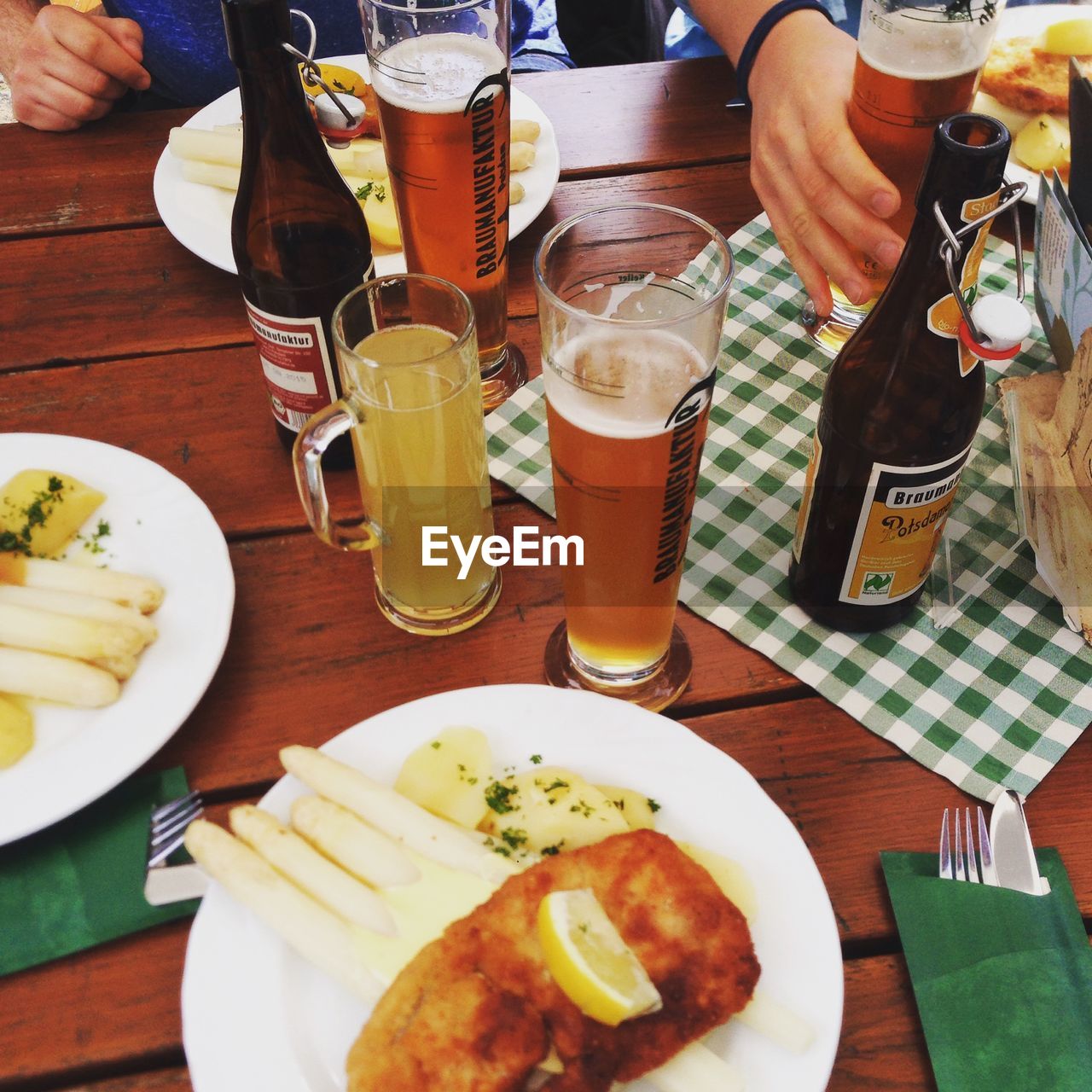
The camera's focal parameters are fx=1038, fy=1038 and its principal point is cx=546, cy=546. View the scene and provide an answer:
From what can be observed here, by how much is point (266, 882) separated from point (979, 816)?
1.98 ft

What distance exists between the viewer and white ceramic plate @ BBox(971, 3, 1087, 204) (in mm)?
1500

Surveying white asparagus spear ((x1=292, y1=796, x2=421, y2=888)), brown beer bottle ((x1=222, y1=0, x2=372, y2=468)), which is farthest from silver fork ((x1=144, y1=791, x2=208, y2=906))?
brown beer bottle ((x1=222, y1=0, x2=372, y2=468))

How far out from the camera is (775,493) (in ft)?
3.93

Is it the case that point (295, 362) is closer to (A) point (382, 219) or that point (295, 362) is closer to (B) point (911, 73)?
(A) point (382, 219)

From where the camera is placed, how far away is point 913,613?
107cm

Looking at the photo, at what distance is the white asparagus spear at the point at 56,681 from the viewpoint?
0.91 m

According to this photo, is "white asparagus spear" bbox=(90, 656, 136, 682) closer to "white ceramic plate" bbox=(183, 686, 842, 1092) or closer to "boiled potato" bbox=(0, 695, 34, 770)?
"boiled potato" bbox=(0, 695, 34, 770)

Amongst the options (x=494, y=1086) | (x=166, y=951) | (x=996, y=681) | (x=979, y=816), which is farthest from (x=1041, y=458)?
(x=166, y=951)

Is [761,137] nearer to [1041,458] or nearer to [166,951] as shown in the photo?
[1041,458]

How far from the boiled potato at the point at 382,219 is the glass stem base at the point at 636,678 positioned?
618 mm

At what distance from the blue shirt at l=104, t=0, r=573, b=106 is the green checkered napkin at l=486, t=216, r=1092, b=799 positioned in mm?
1115

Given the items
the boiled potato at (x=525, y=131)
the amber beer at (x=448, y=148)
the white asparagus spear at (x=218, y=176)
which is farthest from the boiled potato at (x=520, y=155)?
the amber beer at (x=448, y=148)

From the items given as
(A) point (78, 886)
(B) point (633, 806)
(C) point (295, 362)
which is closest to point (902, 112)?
(C) point (295, 362)

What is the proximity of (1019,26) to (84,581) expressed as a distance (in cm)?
161
